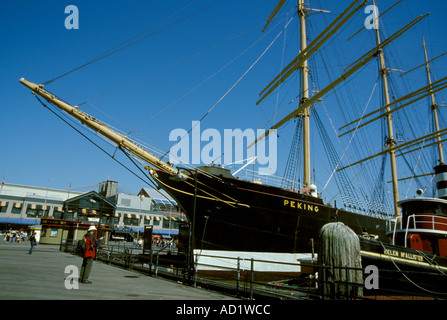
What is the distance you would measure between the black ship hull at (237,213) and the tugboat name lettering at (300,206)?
0.17ft

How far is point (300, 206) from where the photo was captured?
596 inches

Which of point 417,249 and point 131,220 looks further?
point 131,220

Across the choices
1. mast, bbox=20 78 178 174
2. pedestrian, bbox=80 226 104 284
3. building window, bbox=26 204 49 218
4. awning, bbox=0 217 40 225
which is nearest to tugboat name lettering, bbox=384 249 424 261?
pedestrian, bbox=80 226 104 284

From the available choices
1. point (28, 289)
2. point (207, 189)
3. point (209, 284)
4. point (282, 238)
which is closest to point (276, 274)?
point (282, 238)

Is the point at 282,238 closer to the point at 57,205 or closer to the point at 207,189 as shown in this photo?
the point at 207,189

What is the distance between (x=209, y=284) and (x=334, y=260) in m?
3.72

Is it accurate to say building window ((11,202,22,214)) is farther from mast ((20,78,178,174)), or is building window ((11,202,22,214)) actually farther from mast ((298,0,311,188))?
mast ((298,0,311,188))

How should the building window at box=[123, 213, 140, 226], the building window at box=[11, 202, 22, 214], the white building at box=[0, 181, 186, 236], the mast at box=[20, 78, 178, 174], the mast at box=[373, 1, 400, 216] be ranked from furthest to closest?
the building window at box=[123, 213, 140, 226]
the building window at box=[11, 202, 22, 214]
the white building at box=[0, 181, 186, 236]
the mast at box=[373, 1, 400, 216]
the mast at box=[20, 78, 178, 174]

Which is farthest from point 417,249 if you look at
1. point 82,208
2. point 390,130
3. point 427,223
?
point 82,208

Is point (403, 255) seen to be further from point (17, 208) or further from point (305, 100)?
point (17, 208)

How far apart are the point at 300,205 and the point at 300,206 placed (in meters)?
0.05

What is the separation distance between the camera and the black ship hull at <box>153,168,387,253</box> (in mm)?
13672

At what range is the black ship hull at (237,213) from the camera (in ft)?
44.9
